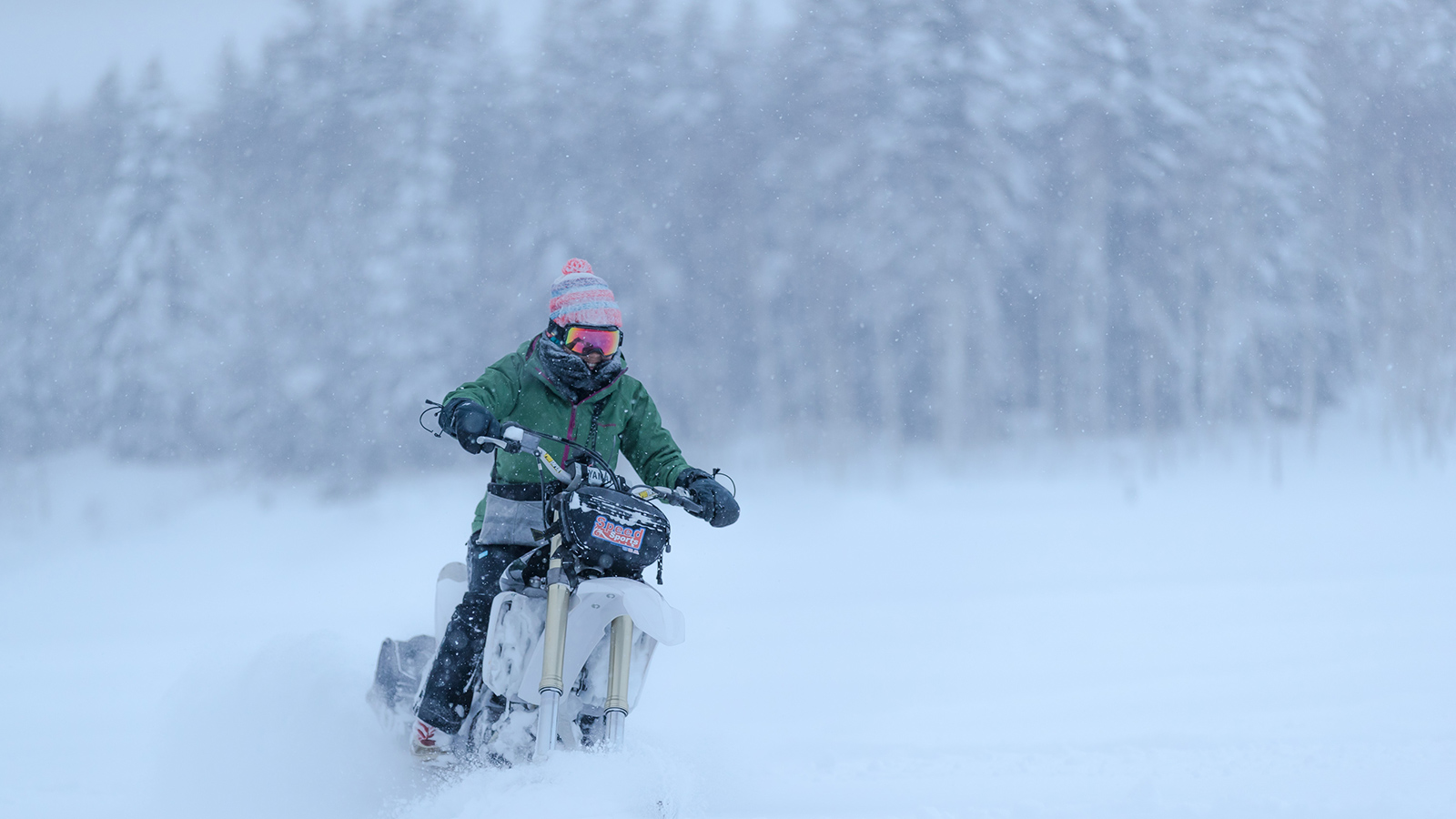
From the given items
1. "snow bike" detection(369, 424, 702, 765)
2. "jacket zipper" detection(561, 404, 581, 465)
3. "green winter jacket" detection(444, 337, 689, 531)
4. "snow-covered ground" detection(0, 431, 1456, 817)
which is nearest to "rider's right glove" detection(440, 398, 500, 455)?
"snow bike" detection(369, 424, 702, 765)

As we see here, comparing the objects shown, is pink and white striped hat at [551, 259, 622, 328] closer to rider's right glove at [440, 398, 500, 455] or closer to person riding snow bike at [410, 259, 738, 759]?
person riding snow bike at [410, 259, 738, 759]

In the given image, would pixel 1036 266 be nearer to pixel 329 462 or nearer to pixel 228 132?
pixel 329 462

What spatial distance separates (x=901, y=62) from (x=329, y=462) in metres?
13.7

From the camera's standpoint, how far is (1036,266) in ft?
76.0

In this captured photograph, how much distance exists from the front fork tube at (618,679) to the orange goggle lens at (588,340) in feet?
3.33

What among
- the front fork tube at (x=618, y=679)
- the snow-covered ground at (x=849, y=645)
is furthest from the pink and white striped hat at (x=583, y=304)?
the snow-covered ground at (x=849, y=645)

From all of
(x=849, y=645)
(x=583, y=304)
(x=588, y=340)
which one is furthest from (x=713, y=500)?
(x=849, y=645)

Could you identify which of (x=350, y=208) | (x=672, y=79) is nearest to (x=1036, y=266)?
(x=672, y=79)

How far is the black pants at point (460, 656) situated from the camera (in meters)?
4.34

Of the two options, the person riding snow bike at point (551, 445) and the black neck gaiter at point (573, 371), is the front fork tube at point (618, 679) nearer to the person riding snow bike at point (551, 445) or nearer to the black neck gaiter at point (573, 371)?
the person riding snow bike at point (551, 445)

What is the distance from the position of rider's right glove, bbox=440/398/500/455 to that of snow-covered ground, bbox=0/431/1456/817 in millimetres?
1075

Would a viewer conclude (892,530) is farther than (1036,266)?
No

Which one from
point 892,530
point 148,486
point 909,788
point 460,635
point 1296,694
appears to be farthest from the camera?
point 148,486

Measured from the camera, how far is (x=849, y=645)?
10.3 metres
